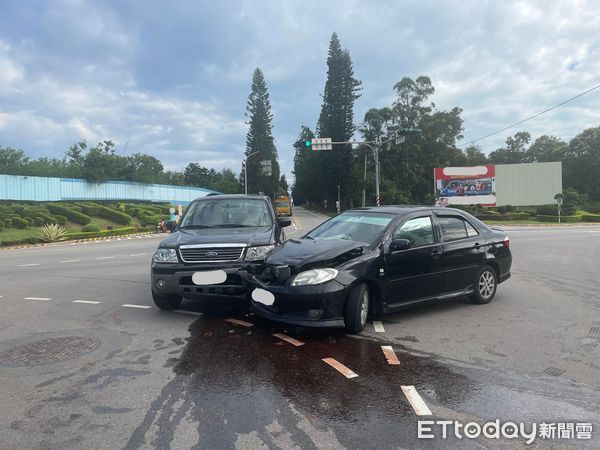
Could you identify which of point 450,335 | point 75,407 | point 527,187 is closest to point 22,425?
point 75,407

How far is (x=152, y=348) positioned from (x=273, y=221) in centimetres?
308

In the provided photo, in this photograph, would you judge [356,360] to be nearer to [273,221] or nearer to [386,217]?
[386,217]

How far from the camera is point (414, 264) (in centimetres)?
583

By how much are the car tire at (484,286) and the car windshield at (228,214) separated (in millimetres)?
3337

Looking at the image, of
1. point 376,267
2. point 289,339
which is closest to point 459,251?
point 376,267

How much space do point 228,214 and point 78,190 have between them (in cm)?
3869

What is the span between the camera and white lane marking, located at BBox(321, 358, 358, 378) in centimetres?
411

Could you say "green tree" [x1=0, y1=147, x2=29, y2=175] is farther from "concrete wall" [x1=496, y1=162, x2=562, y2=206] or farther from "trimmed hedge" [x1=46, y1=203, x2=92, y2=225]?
"concrete wall" [x1=496, y1=162, x2=562, y2=206]

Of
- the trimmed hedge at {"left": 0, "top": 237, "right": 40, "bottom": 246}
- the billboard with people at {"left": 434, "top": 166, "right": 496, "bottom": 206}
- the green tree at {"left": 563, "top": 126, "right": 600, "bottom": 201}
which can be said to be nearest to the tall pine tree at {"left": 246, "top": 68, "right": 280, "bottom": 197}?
the billboard with people at {"left": 434, "top": 166, "right": 496, "bottom": 206}

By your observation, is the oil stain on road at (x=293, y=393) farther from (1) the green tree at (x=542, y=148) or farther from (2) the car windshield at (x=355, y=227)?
(1) the green tree at (x=542, y=148)

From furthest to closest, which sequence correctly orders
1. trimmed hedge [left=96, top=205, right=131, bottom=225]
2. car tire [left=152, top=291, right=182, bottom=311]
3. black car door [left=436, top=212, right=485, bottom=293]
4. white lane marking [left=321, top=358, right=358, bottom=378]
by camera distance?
trimmed hedge [left=96, top=205, right=131, bottom=225] → car tire [left=152, top=291, right=182, bottom=311] → black car door [left=436, top=212, right=485, bottom=293] → white lane marking [left=321, top=358, right=358, bottom=378]

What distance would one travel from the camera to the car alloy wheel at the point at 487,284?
685 centimetres

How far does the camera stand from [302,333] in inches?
210

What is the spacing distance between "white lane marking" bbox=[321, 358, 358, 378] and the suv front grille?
2.11 meters
